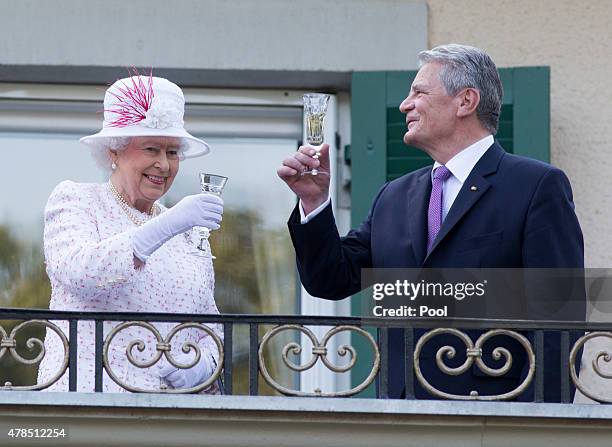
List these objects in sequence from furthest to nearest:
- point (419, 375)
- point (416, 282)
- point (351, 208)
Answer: point (351, 208)
point (416, 282)
point (419, 375)

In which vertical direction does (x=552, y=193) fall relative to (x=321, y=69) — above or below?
below

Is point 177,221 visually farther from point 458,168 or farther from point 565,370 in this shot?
point 565,370

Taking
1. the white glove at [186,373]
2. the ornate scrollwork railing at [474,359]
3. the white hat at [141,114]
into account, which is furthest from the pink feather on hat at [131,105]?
the ornate scrollwork railing at [474,359]

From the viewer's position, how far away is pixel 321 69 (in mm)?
6590

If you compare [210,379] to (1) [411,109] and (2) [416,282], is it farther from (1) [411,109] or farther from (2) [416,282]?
(1) [411,109]

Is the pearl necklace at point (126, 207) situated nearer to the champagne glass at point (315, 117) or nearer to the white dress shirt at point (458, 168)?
the champagne glass at point (315, 117)

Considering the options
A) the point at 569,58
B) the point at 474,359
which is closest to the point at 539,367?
the point at 474,359

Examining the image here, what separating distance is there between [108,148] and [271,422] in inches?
38.1

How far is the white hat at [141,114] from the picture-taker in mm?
4871

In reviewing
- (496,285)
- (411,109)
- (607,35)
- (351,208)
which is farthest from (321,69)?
(496,285)

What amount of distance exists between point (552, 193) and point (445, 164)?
0.33m

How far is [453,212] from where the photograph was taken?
4.64 metres

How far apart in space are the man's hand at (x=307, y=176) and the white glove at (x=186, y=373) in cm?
46

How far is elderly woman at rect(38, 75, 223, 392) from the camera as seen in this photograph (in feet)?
14.9
